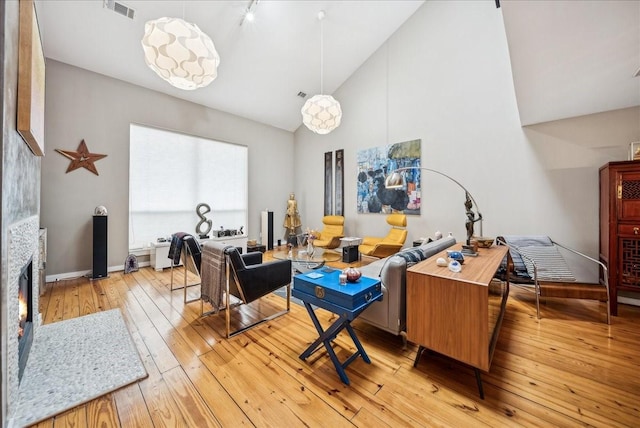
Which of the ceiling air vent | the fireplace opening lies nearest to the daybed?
the fireplace opening

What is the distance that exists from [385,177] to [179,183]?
14.8 feet

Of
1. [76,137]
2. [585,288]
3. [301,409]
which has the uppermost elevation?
[76,137]

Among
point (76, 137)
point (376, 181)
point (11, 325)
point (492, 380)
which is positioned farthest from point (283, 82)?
point (492, 380)

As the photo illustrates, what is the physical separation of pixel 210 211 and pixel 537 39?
590 cm

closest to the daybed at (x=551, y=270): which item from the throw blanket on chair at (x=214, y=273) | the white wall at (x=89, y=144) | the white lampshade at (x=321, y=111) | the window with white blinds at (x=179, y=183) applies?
the white lampshade at (x=321, y=111)

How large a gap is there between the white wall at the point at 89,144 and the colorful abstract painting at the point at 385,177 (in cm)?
391

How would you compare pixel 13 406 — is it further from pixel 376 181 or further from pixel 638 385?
pixel 376 181

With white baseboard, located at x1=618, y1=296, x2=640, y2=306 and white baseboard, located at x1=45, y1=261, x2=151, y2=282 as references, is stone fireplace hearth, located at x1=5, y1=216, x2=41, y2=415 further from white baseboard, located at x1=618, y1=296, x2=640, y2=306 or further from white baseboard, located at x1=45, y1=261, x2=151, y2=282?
white baseboard, located at x1=618, y1=296, x2=640, y2=306

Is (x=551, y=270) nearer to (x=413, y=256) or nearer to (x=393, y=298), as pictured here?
(x=413, y=256)

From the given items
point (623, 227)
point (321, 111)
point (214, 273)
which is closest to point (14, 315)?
point (214, 273)

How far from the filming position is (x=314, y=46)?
16.6 ft

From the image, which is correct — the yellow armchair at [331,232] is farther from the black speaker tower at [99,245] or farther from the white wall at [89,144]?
the black speaker tower at [99,245]

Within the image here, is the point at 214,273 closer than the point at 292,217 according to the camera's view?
Yes

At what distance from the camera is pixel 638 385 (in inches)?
67.1
